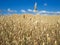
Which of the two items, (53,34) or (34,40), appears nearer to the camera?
(34,40)

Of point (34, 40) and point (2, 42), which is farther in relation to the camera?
point (2, 42)

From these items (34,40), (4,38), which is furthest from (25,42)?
(4,38)

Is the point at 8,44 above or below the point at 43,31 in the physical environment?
below

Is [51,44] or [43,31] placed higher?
[43,31]

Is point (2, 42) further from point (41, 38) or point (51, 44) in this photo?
point (51, 44)

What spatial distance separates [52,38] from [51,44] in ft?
0.68

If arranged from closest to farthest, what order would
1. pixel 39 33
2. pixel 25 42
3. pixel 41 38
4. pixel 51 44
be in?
pixel 51 44 < pixel 25 42 < pixel 41 38 < pixel 39 33

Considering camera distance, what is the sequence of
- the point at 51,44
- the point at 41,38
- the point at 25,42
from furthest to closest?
the point at 41,38, the point at 25,42, the point at 51,44

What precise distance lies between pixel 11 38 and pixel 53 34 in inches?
25.0

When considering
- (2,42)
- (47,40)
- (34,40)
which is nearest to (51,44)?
(47,40)

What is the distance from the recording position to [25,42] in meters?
2.04

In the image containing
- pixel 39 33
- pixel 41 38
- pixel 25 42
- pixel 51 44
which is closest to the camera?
pixel 51 44

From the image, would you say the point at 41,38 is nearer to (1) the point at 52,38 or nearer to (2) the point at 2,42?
(1) the point at 52,38

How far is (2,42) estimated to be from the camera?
2246 mm
